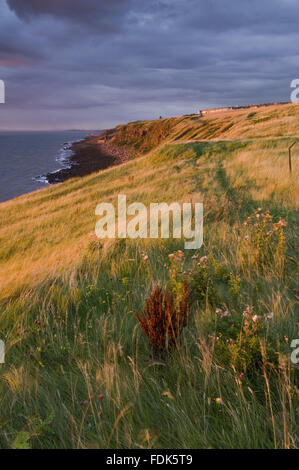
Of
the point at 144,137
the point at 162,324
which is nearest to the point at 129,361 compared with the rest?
the point at 162,324

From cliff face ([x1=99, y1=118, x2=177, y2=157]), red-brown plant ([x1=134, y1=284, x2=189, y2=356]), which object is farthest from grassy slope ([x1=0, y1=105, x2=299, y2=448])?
cliff face ([x1=99, y1=118, x2=177, y2=157])

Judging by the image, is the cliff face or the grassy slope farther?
the cliff face

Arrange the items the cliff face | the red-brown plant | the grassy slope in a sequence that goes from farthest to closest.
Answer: the cliff face, the red-brown plant, the grassy slope

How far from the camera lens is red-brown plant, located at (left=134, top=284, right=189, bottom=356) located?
9.50 ft

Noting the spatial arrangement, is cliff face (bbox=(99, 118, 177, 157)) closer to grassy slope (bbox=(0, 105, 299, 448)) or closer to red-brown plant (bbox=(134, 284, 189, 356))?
grassy slope (bbox=(0, 105, 299, 448))

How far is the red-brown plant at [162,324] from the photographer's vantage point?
2.90 metres

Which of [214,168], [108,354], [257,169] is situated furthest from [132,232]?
[214,168]

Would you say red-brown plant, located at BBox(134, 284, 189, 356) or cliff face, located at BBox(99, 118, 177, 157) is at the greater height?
cliff face, located at BBox(99, 118, 177, 157)

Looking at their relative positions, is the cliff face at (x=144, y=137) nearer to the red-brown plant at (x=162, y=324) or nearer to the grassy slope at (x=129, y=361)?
the grassy slope at (x=129, y=361)

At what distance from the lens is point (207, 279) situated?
3.94m

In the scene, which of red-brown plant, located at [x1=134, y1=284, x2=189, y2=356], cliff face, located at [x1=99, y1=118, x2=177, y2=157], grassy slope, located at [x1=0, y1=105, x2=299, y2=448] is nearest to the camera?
grassy slope, located at [x1=0, y1=105, x2=299, y2=448]

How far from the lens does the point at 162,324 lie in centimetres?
299

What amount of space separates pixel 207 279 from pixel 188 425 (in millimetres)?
2049

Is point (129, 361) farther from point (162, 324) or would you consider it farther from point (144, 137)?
point (144, 137)
